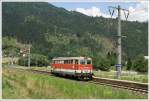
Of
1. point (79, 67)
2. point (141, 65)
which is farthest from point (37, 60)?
point (79, 67)

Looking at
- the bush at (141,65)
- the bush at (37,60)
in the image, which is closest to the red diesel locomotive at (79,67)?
the bush at (37,60)

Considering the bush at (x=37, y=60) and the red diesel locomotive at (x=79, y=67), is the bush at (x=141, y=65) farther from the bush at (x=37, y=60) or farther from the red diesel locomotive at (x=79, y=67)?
the red diesel locomotive at (x=79, y=67)

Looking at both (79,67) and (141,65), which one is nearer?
(79,67)

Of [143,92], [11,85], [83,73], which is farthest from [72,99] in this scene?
[83,73]

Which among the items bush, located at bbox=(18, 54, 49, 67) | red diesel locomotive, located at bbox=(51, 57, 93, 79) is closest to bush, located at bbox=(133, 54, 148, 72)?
bush, located at bbox=(18, 54, 49, 67)

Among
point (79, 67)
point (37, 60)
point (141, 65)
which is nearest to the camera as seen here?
point (79, 67)

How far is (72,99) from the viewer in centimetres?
1902

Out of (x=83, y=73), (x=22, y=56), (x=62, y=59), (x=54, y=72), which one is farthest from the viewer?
(x=22, y=56)

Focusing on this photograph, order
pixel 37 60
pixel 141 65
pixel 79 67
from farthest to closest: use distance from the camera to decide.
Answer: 1. pixel 141 65
2. pixel 37 60
3. pixel 79 67

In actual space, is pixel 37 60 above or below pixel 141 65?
above

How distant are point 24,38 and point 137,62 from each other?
89.9 metres

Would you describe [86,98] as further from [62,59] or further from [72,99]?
[62,59]

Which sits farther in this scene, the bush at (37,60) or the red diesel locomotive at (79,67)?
the bush at (37,60)

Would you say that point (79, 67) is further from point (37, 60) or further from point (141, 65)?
point (141, 65)
